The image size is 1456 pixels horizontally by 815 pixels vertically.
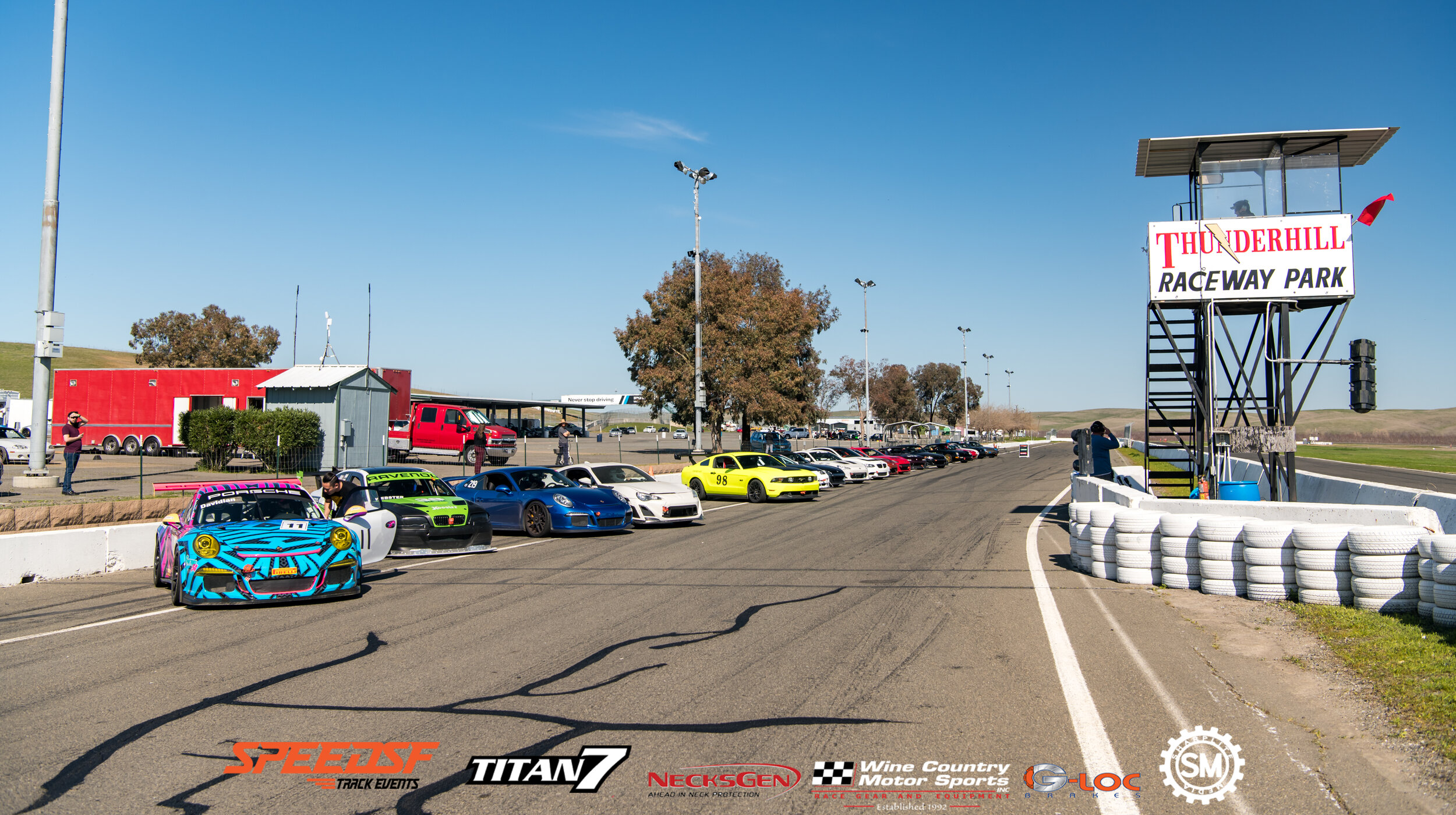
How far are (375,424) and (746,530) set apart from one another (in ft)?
55.2

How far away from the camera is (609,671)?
6340 millimetres

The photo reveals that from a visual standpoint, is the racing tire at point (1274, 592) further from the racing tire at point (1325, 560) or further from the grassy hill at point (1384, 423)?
the grassy hill at point (1384, 423)

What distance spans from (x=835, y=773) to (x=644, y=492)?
1302cm

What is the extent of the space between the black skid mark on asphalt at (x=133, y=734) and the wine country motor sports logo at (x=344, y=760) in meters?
0.42

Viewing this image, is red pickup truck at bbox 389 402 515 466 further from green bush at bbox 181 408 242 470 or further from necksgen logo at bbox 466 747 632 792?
necksgen logo at bbox 466 747 632 792

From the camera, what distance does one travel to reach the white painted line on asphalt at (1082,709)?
4.04 m

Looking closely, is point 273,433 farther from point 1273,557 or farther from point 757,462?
point 1273,557

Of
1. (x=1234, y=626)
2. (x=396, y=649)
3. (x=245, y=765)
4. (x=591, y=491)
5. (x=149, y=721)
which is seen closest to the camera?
(x=245, y=765)

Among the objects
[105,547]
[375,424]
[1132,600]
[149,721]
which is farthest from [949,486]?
[149,721]

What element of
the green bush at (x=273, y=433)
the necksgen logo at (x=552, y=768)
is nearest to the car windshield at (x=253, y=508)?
the necksgen logo at (x=552, y=768)

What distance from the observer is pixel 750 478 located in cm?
2455

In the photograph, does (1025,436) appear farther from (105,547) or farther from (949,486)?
(105,547)

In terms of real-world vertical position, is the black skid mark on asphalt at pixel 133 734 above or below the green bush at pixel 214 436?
below

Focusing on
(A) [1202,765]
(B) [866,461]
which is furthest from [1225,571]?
(B) [866,461]
